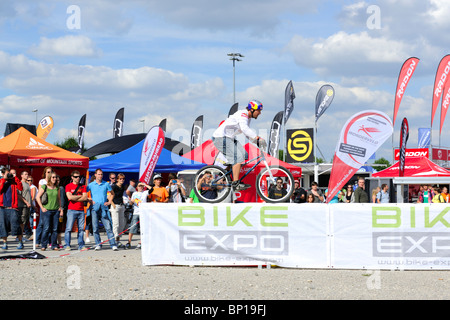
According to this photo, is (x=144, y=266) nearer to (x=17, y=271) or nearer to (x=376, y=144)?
(x=17, y=271)

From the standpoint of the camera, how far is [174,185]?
15.8 meters

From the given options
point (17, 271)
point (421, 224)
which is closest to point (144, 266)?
point (17, 271)

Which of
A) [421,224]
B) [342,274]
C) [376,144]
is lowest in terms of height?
[342,274]

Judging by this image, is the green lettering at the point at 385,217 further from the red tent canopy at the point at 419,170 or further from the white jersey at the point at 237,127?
the red tent canopy at the point at 419,170

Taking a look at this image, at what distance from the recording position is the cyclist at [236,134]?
10.1 metres

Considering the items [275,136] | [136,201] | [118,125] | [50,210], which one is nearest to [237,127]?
[136,201]

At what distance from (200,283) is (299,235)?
8.32ft

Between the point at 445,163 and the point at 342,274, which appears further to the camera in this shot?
the point at 445,163

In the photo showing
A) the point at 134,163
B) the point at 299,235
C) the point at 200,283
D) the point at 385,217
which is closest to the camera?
the point at 200,283

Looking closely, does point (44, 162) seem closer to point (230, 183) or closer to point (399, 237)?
point (230, 183)

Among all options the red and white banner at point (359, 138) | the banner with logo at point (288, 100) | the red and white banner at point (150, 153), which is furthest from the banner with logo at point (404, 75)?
the red and white banner at point (359, 138)

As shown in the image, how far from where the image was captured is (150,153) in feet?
55.4

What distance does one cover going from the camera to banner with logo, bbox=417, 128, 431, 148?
33.5 meters

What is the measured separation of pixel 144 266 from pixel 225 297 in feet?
11.3
